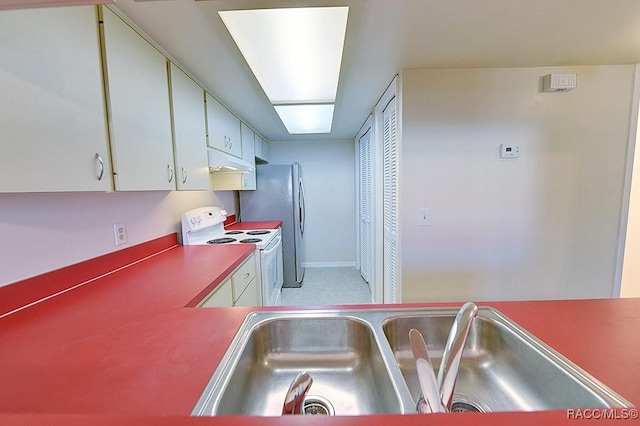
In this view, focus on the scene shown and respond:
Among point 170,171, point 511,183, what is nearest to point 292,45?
point 170,171

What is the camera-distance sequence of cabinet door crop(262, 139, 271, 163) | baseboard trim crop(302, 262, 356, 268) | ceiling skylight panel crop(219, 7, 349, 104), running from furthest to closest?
baseboard trim crop(302, 262, 356, 268) < cabinet door crop(262, 139, 271, 163) < ceiling skylight panel crop(219, 7, 349, 104)

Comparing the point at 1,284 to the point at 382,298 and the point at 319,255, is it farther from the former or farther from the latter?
the point at 319,255

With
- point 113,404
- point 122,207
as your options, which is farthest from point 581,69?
point 122,207

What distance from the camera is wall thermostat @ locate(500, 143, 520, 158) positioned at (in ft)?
6.41

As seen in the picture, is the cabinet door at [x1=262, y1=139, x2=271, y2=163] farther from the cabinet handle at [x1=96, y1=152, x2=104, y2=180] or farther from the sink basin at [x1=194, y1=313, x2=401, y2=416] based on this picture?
the sink basin at [x1=194, y1=313, x2=401, y2=416]

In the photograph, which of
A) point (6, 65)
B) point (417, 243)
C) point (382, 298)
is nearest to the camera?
point (6, 65)

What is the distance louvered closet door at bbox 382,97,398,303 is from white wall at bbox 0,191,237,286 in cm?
188

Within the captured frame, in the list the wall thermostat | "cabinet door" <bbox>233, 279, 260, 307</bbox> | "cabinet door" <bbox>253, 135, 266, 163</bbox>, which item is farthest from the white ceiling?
"cabinet door" <bbox>233, 279, 260, 307</bbox>

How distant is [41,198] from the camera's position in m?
1.07

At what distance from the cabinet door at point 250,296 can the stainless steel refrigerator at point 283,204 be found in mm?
1455

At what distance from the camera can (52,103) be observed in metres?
0.85

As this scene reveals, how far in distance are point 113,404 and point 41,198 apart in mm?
1040

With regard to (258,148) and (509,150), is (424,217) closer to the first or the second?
(509,150)

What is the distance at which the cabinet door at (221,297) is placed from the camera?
126 cm
